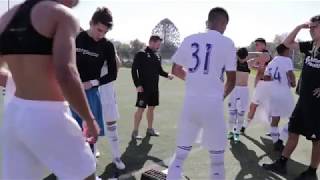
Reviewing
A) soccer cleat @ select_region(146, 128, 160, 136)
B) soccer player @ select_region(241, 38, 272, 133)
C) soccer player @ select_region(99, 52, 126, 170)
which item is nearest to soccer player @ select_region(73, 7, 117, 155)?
soccer player @ select_region(99, 52, 126, 170)

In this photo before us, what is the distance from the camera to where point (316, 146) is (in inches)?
249

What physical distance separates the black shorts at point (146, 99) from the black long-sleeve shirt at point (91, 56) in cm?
337

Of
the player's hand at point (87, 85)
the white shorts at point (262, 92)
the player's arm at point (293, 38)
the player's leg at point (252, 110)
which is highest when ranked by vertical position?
the player's arm at point (293, 38)

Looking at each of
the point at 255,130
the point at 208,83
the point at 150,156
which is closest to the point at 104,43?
the point at 208,83

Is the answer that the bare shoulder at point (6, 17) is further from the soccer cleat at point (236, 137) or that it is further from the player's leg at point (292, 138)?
the soccer cleat at point (236, 137)

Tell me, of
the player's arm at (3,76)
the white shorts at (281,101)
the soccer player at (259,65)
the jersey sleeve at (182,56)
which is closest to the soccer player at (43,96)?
the player's arm at (3,76)

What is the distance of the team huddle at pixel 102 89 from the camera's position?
2.89m

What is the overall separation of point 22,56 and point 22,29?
0.18 meters

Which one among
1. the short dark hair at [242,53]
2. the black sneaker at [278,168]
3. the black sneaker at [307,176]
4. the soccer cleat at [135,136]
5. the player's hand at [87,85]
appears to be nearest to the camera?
the player's hand at [87,85]

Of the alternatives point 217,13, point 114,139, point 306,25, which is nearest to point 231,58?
point 217,13

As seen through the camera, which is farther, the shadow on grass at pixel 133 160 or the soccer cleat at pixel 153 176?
the shadow on grass at pixel 133 160

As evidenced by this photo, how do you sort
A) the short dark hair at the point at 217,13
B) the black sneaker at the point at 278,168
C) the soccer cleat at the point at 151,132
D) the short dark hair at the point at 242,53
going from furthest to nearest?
the soccer cleat at the point at 151,132, the short dark hair at the point at 242,53, the black sneaker at the point at 278,168, the short dark hair at the point at 217,13

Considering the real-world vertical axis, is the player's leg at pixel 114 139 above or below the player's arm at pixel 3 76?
below

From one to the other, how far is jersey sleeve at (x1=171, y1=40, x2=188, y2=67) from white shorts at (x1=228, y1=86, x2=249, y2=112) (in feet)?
13.3
